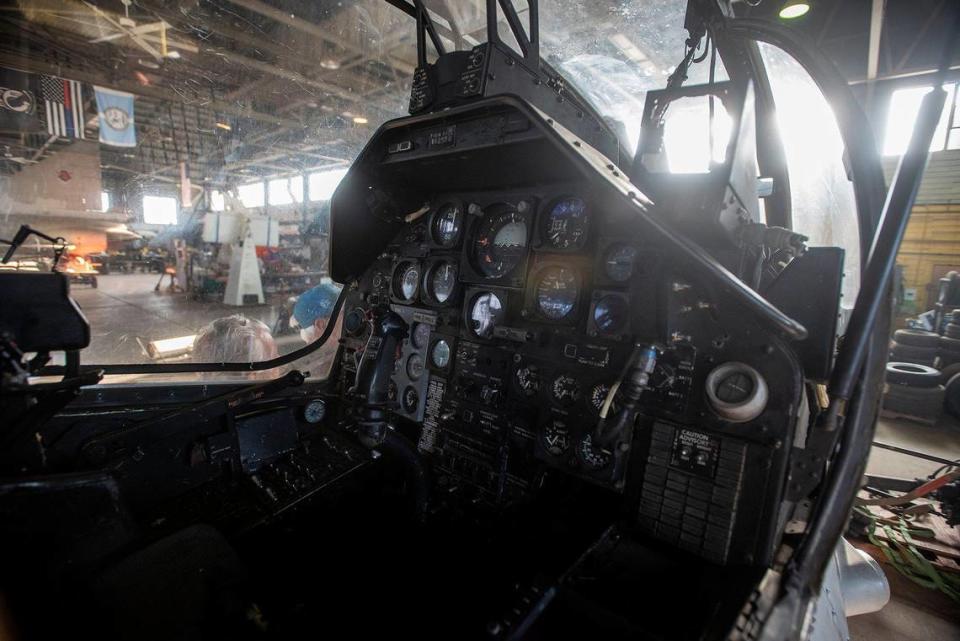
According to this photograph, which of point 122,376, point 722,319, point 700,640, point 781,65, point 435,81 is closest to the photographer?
point 700,640

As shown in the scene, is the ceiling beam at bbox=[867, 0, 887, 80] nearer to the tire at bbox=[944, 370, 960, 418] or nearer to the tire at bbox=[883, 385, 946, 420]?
the tire at bbox=[883, 385, 946, 420]

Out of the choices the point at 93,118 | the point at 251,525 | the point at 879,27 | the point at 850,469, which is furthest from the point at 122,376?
the point at 879,27

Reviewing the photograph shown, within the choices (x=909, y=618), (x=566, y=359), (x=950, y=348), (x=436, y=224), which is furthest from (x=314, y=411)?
(x=950, y=348)

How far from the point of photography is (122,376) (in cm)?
215

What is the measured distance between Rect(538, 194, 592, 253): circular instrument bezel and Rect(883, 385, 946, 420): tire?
6.31 meters

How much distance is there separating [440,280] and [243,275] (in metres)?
1.48

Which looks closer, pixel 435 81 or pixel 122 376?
pixel 435 81

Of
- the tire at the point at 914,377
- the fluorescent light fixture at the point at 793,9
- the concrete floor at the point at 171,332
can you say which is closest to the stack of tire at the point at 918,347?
the tire at the point at 914,377

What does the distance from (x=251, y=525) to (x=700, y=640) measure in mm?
1788

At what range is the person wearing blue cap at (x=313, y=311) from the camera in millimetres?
3549

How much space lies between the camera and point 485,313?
2.33 m

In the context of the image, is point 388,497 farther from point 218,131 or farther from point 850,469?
point 218,131

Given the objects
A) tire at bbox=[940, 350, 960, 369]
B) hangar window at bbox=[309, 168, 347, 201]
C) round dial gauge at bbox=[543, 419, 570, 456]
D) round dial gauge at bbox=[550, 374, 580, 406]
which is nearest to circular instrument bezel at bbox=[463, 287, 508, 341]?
round dial gauge at bbox=[550, 374, 580, 406]

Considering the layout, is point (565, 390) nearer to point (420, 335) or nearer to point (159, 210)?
point (420, 335)
